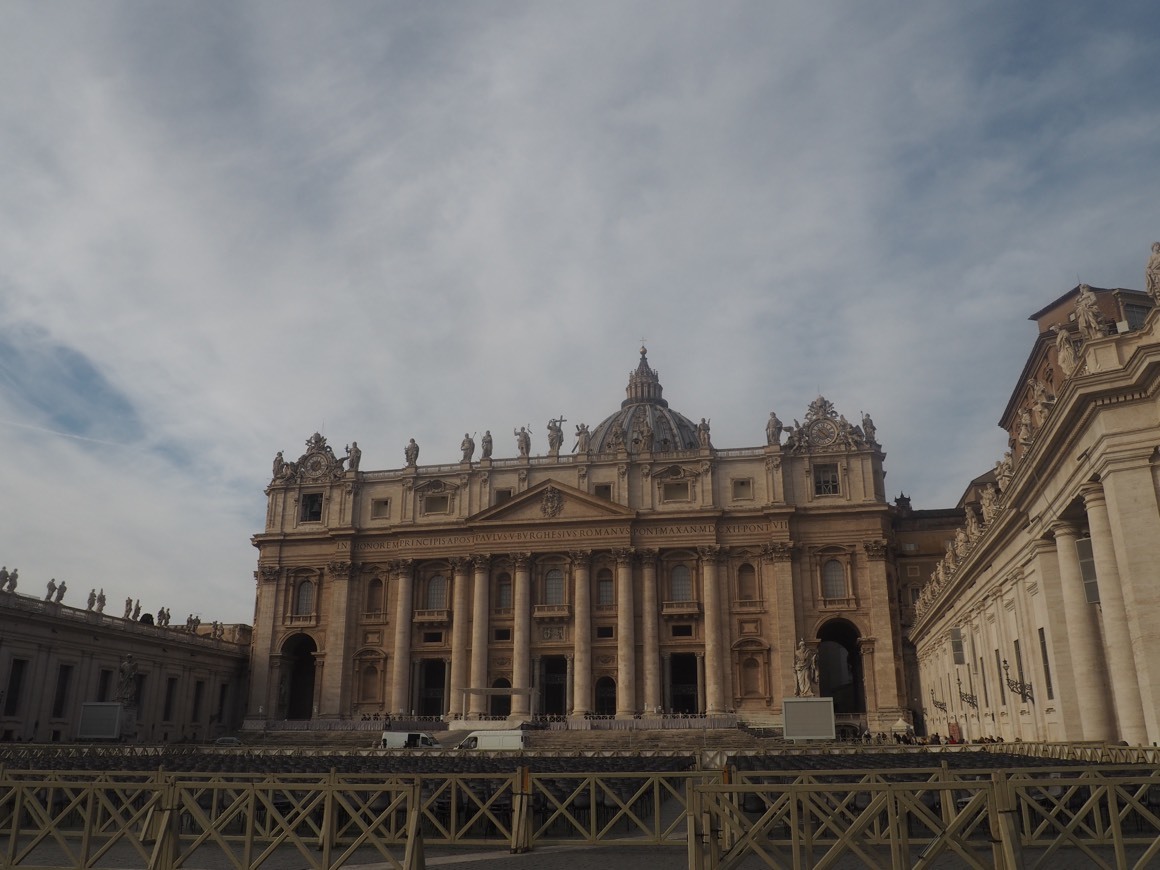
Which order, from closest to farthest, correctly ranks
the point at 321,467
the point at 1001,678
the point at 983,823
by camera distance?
the point at 983,823, the point at 1001,678, the point at 321,467

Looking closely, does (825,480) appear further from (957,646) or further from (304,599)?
(304,599)

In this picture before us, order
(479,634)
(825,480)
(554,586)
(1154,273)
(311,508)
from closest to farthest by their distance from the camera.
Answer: (1154,273) < (479,634) < (825,480) < (554,586) < (311,508)

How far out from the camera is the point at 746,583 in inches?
2512

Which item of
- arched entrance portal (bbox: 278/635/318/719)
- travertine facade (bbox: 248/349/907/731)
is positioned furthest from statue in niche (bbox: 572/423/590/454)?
arched entrance portal (bbox: 278/635/318/719)

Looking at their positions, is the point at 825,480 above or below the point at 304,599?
above

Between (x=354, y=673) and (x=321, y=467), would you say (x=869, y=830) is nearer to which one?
(x=354, y=673)

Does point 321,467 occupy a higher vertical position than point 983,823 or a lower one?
higher

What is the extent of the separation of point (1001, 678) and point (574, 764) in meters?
17.3

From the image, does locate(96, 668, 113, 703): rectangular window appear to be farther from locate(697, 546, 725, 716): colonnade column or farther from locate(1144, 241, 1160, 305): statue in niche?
locate(1144, 241, 1160, 305): statue in niche

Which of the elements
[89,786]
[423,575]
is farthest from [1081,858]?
[423,575]

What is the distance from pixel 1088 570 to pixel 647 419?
78.4 metres

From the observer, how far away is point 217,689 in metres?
68.0

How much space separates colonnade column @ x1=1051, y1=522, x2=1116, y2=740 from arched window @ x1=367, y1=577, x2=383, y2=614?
53.7 metres

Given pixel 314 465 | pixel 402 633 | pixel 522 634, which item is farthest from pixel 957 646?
pixel 314 465
